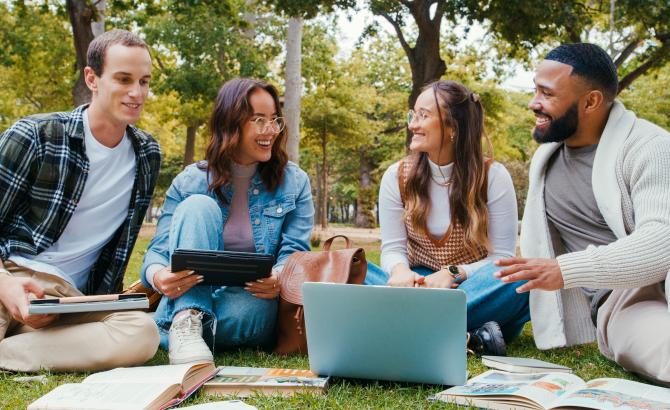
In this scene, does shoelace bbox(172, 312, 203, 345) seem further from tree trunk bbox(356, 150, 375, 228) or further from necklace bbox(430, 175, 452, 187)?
tree trunk bbox(356, 150, 375, 228)

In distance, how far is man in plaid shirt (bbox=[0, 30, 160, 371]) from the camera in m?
3.03

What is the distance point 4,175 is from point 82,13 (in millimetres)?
8140

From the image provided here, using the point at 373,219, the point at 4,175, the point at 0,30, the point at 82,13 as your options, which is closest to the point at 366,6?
the point at 82,13

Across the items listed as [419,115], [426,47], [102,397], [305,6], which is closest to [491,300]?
[419,115]

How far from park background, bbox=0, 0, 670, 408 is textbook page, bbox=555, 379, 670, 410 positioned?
59 cm

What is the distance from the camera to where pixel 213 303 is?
11.6ft

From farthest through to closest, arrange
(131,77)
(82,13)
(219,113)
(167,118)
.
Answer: (167,118) → (82,13) → (219,113) → (131,77)

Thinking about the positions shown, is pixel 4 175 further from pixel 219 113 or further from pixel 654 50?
pixel 654 50

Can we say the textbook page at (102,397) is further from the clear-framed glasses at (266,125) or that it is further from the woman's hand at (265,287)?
→ the clear-framed glasses at (266,125)

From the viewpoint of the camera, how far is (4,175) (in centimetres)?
328

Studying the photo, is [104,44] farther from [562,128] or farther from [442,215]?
[562,128]

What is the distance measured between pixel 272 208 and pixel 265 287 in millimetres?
592

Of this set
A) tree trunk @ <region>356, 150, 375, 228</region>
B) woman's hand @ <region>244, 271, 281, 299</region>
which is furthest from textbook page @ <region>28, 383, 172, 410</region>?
tree trunk @ <region>356, 150, 375, 228</region>

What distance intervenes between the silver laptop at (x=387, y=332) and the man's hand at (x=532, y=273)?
410mm
